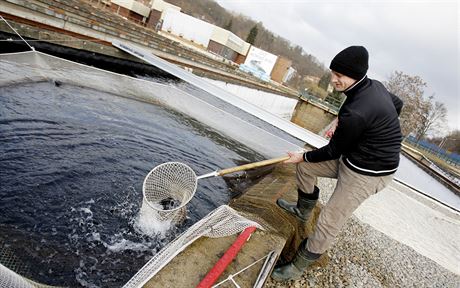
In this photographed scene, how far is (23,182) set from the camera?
3.92 m

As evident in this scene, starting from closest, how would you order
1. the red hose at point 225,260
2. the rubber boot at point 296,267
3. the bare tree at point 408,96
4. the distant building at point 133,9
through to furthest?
the red hose at point 225,260 → the rubber boot at point 296,267 → the bare tree at point 408,96 → the distant building at point 133,9

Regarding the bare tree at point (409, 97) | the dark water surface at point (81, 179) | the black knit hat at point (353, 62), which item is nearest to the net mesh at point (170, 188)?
the dark water surface at point (81, 179)

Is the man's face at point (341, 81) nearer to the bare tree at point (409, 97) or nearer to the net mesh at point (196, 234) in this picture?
the net mesh at point (196, 234)

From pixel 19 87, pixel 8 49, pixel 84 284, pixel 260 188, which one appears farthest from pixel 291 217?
pixel 8 49

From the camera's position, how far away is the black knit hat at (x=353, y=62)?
2.94m

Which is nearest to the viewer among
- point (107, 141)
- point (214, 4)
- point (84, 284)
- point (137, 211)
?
point (84, 284)

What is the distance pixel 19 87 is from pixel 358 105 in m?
6.35

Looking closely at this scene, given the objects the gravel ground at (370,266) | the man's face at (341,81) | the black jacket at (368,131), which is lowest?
the gravel ground at (370,266)

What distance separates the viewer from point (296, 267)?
3.33 metres

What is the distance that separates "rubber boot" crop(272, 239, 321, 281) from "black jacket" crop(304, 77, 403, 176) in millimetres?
1012

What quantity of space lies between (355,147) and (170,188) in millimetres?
2358

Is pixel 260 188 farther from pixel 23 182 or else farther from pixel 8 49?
pixel 8 49

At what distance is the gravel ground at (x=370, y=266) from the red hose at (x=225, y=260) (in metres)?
0.55

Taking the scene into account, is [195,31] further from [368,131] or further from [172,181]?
[368,131]
